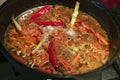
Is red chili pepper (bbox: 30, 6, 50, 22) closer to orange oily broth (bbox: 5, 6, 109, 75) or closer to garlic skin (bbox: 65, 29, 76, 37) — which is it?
orange oily broth (bbox: 5, 6, 109, 75)

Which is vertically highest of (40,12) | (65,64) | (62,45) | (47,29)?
(40,12)

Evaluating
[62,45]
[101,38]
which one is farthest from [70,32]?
[101,38]

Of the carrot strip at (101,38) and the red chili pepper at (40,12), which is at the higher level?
the red chili pepper at (40,12)

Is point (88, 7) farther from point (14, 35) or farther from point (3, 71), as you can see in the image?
point (3, 71)

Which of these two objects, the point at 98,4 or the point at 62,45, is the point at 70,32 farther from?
the point at 98,4

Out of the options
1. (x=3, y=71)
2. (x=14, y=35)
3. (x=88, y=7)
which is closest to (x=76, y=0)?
(x=88, y=7)

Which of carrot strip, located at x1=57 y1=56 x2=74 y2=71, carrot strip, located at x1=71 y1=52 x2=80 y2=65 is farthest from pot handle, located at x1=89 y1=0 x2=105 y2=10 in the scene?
carrot strip, located at x1=57 y1=56 x2=74 y2=71

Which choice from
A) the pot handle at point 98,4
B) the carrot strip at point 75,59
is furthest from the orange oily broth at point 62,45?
the pot handle at point 98,4

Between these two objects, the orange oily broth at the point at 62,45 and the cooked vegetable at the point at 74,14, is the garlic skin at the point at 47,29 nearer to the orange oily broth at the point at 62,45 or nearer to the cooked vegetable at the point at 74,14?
the orange oily broth at the point at 62,45
